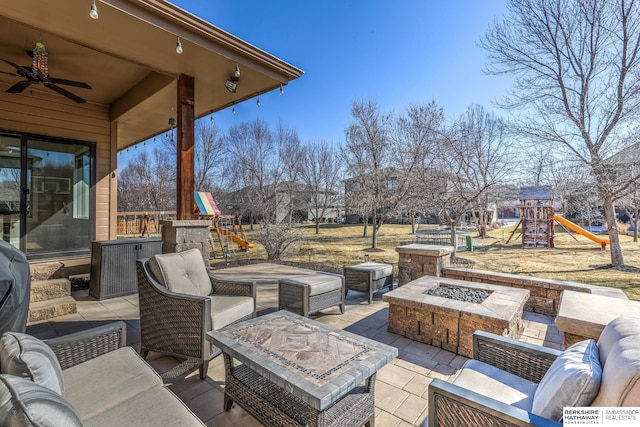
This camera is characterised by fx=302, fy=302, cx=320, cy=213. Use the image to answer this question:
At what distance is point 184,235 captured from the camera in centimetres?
433

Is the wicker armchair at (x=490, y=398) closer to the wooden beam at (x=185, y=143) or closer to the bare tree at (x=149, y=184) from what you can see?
the wooden beam at (x=185, y=143)

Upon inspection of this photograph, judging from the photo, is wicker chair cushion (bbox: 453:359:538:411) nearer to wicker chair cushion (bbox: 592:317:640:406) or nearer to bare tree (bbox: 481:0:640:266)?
wicker chair cushion (bbox: 592:317:640:406)

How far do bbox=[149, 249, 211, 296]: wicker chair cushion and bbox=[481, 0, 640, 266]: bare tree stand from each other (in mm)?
9053

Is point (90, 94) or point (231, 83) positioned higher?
point (90, 94)

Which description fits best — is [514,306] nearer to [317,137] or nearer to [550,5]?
[550,5]

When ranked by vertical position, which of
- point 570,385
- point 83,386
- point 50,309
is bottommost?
point 50,309

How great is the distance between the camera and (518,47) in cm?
844

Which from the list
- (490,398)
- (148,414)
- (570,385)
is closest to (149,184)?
(148,414)

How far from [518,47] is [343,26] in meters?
5.20

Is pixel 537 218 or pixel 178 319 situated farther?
pixel 537 218

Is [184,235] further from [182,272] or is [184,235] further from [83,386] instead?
[83,386]

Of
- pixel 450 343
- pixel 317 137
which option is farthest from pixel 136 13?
pixel 317 137

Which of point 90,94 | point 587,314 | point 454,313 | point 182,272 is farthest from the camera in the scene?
point 90,94

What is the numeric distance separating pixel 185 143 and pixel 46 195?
3.23m
